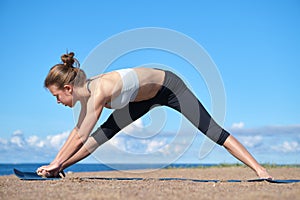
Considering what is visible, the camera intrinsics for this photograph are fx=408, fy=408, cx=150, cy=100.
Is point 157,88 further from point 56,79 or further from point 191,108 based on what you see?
point 56,79

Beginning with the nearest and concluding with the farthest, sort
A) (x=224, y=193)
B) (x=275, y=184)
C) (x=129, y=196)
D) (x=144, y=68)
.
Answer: (x=129, y=196), (x=224, y=193), (x=275, y=184), (x=144, y=68)

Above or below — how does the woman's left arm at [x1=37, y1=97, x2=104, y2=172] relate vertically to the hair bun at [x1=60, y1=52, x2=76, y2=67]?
below

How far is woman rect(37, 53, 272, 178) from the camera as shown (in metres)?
4.23


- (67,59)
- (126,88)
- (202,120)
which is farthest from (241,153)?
(67,59)

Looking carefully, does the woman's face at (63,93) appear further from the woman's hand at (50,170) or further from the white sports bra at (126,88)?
the woman's hand at (50,170)

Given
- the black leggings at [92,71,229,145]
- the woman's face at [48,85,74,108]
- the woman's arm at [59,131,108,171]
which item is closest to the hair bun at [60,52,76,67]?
the woman's face at [48,85,74,108]

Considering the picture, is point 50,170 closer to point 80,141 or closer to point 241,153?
point 80,141

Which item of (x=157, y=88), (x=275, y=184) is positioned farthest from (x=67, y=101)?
(x=275, y=184)

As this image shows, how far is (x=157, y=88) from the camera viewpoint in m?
4.59

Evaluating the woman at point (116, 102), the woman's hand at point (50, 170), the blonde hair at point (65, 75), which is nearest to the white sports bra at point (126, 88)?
the woman at point (116, 102)

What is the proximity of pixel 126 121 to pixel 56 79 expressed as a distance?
0.94 metres

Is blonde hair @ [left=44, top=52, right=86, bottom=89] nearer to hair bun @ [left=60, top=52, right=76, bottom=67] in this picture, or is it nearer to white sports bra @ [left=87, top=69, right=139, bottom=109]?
hair bun @ [left=60, top=52, right=76, bottom=67]

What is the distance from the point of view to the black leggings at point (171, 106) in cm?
464

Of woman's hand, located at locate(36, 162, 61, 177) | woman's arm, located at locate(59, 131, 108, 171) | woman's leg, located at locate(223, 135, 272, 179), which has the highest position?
woman's leg, located at locate(223, 135, 272, 179)
